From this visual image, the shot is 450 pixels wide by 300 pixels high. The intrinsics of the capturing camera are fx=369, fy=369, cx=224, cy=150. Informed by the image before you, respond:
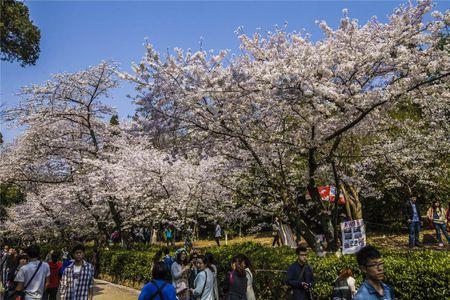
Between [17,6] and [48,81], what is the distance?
4958mm

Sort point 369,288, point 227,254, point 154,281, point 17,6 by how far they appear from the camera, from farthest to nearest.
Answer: point 17,6
point 227,254
point 154,281
point 369,288

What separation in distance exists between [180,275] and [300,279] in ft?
9.42

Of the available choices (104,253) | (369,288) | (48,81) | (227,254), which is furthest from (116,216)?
(369,288)

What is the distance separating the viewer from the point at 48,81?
16844mm

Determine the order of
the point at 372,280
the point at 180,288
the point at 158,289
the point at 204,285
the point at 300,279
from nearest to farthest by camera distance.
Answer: the point at 372,280 → the point at 158,289 → the point at 300,279 → the point at 204,285 → the point at 180,288

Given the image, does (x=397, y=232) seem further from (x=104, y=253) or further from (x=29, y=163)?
(x=29, y=163)

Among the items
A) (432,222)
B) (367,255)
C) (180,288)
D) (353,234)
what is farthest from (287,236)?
(367,255)

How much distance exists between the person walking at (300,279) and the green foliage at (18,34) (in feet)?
38.2

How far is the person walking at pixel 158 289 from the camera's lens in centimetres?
407

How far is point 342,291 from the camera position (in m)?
5.49

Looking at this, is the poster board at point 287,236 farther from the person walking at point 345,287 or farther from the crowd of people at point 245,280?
the person walking at point 345,287

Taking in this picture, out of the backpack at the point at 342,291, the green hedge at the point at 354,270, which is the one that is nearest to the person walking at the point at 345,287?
the backpack at the point at 342,291

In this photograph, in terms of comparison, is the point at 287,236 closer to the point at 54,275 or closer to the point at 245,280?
the point at 245,280

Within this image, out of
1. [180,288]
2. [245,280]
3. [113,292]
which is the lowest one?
[113,292]
